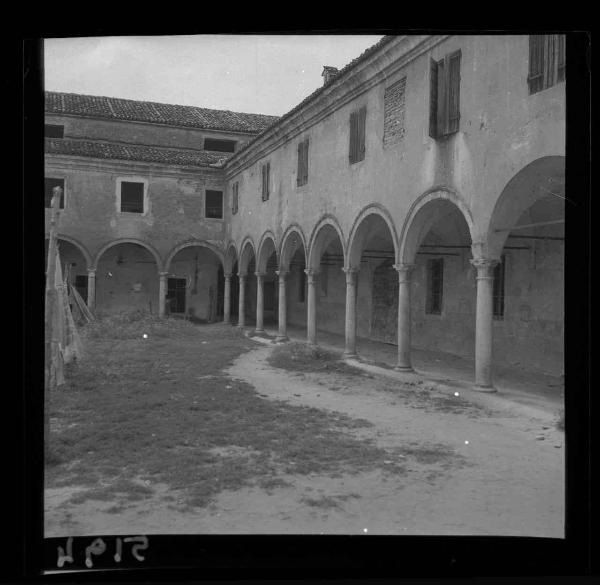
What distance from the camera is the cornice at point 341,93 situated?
1202 cm

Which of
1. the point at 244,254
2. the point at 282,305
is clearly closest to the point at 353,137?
the point at 282,305

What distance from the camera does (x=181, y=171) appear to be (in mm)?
26875

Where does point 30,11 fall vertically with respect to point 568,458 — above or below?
above

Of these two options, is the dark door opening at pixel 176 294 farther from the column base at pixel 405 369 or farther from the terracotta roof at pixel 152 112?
the column base at pixel 405 369

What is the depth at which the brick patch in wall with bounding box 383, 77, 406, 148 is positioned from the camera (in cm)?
1277

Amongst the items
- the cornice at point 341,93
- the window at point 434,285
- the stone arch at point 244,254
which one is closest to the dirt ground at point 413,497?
the cornice at point 341,93

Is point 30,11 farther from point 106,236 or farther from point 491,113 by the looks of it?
point 106,236

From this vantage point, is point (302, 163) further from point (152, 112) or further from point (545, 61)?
point (152, 112)

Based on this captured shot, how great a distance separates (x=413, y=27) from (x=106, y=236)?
24.7 m

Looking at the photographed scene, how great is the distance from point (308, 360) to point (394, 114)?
20.1ft

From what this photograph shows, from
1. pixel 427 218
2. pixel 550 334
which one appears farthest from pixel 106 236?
pixel 550 334

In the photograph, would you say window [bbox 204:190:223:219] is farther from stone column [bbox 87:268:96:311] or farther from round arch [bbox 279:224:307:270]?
round arch [bbox 279:224:307:270]

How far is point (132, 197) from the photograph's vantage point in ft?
87.1

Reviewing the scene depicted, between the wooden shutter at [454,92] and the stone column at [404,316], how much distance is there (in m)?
3.06
